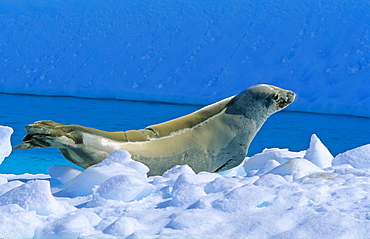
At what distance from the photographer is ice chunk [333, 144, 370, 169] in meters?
3.12

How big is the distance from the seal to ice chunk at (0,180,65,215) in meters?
0.95

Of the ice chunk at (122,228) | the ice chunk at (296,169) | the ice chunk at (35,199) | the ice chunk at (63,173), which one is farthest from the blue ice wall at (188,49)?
the ice chunk at (122,228)

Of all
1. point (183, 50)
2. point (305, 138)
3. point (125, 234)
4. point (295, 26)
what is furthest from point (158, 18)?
point (125, 234)

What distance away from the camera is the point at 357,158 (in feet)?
10.4

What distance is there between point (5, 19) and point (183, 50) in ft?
24.0

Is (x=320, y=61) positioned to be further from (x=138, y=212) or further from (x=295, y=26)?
(x=138, y=212)

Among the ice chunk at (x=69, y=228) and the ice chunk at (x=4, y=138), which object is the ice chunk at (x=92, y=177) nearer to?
the ice chunk at (x=4, y=138)

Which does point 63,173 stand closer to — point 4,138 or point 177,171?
point 4,138

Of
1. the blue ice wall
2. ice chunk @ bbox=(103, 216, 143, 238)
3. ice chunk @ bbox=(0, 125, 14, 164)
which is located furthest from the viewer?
the blue ice wall

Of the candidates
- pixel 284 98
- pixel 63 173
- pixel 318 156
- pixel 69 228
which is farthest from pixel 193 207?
pixel 284 98

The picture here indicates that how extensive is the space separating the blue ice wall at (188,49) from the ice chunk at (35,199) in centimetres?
1258

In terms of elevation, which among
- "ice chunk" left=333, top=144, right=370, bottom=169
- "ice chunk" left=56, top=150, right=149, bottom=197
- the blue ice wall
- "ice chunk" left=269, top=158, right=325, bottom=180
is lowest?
"ice chunk" left=269, top=158, right=325, bottom=180

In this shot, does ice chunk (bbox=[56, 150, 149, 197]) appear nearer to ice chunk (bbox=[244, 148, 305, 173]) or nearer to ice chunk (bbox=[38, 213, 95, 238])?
ice chunk (bbox=[38, 213, 95, 238])

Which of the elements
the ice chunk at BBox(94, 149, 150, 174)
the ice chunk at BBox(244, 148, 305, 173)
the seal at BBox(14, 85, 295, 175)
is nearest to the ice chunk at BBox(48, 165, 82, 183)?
the seal at BBox(14, 85, 295, 175)
